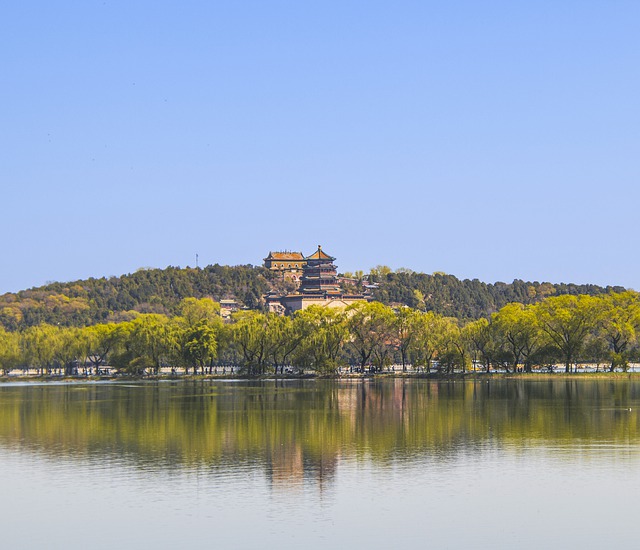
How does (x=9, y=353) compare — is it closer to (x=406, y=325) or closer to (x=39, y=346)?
(x=39, y=346)

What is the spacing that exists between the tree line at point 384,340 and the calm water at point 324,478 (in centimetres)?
4360

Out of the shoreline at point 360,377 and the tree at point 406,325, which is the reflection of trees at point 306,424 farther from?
the tree at point 406,325

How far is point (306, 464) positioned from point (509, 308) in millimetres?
73573

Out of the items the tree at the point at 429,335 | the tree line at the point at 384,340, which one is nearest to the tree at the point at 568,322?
the tree line at the point at 384,340

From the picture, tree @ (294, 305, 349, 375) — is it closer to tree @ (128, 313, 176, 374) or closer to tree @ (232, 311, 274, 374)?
tree @ (232, 311, 274, 374)

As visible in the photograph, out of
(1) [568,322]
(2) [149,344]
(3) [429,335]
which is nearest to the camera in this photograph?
(1) [568,322]

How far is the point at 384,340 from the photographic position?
11556 centimetres

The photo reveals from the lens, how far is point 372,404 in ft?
214

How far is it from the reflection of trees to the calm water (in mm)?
139

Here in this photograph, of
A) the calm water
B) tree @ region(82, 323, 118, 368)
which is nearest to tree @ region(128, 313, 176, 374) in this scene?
tree @ region(82, 323, 118, 368)

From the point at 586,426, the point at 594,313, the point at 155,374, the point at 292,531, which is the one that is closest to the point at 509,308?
the point at 594,313

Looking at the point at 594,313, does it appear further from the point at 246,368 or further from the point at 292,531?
the point at 292,531

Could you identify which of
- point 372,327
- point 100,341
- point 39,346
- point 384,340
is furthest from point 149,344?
point 384,340

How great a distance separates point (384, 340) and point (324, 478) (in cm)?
8283
